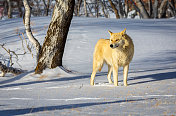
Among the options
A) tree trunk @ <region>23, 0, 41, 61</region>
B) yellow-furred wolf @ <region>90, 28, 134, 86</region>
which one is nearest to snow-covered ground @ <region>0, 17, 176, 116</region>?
yellow-furred wolf @ <region>90, 28, 134, 86</region>

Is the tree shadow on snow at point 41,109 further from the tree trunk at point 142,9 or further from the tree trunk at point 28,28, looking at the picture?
the tree trunk at point 142,9

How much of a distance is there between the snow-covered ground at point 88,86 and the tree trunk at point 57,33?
0.38m

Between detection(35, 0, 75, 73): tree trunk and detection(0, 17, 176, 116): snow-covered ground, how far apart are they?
1.24 feet

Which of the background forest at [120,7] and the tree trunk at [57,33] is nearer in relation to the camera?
the tree trunk at [57,33]

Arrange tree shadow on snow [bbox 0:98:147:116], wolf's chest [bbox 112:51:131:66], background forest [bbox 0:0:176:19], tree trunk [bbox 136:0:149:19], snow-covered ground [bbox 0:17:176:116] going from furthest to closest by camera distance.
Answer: background forest [bbox 0:0:176:19] → tree trunk [bbox 136:0:149:19] → wolf's chest [bbox 112:51:131:66] → snow-covered ground [bbox 0:17:176:116] → tree shadow on snow [bbox 0:98:147:116]

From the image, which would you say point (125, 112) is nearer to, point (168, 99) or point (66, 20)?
point (168, 99)

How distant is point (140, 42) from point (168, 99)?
11317 mm

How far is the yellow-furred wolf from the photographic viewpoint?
712 cm

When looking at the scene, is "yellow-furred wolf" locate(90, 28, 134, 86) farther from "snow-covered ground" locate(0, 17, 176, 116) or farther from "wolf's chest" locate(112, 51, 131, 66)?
"snow-covered ground" locate(0, 17, 176, 116)

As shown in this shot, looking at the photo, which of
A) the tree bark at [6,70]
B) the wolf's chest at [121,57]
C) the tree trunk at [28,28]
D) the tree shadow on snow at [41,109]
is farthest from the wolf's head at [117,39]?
the tree bark at [6,70]

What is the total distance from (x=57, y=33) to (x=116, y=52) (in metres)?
2.62

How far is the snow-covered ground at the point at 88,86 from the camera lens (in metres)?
4.82

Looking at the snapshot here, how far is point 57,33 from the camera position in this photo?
929cm

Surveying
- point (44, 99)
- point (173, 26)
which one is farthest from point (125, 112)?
point (173, 26)
